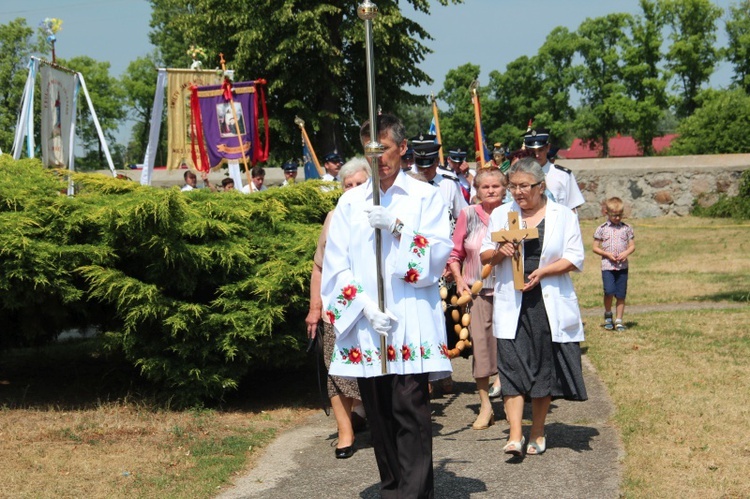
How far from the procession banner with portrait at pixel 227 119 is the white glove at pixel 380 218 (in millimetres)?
8416

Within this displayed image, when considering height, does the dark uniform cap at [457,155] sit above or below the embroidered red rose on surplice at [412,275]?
above

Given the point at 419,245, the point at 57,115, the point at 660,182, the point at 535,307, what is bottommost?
the point at 535,307

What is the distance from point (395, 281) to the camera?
16.2ft

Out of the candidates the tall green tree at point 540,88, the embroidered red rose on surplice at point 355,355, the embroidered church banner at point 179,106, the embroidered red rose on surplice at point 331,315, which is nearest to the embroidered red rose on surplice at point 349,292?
the embroidered red rose on surplice at point 331,315

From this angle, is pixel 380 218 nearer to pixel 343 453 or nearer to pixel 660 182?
pixel 343 453

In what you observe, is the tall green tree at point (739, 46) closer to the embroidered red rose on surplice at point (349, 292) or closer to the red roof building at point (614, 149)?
the red roof building at point (614, 149)

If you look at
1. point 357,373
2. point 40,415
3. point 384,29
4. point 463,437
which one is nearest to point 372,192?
point 357,373

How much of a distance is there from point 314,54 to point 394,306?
23.2m

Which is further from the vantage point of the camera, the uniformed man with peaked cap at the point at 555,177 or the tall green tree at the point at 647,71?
the tall green tree at the point at 647,71

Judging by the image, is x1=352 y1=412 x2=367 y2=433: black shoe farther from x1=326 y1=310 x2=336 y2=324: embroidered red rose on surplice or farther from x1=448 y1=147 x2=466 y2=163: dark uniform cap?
x1=448 y1=147 x2=466 y2=163: dark uniform cap

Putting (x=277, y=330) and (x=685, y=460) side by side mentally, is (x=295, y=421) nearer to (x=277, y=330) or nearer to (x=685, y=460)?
(x=277, y=330)

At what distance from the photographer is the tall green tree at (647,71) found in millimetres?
64750

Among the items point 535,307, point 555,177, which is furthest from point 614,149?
point 535,307

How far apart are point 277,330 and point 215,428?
880mm
